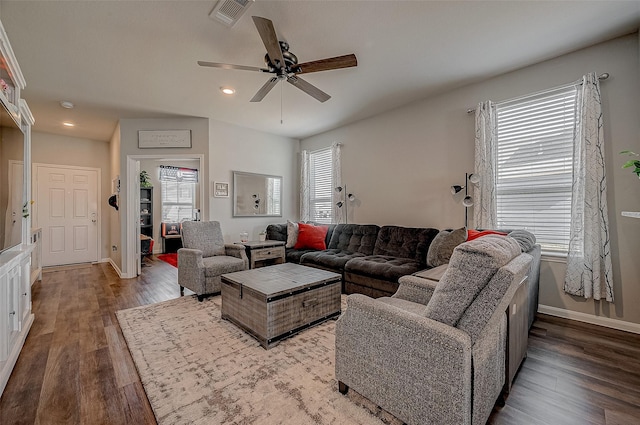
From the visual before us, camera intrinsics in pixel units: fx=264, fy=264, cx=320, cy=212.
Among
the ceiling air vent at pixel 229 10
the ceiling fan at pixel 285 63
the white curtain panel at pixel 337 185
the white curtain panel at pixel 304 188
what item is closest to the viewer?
the ceiling air vent at pixel 229 10

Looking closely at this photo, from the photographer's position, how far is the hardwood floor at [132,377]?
149 cm

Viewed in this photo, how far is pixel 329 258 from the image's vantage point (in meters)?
3.73

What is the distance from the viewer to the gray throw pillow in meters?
2.97

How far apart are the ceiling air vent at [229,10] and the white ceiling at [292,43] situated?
6 centimetres

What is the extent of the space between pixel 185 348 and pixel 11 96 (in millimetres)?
2542

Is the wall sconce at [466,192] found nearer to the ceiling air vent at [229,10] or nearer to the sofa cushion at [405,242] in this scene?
the sofa cushion at [405,242]

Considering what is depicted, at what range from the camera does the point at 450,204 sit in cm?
359

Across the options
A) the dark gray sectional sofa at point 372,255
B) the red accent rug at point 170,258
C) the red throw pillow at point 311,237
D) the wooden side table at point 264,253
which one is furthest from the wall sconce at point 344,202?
the red accent rug at point 170,258

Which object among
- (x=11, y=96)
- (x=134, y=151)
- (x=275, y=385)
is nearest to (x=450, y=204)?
(x=275, y=385)

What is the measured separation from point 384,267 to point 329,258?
88 cm

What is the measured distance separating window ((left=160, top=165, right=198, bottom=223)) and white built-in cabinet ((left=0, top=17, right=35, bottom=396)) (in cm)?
476

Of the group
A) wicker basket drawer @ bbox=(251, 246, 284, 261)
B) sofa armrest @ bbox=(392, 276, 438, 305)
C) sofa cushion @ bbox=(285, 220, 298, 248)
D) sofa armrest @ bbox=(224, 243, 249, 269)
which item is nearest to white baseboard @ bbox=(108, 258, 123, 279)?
sofa armrest @ bbox=(224, 243, 249, 269)

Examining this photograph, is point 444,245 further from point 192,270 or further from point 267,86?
point 192,270

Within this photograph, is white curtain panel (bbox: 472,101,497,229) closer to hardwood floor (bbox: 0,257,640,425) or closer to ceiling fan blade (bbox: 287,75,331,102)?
hardwood floor (bbox: 0,257,640,425)
